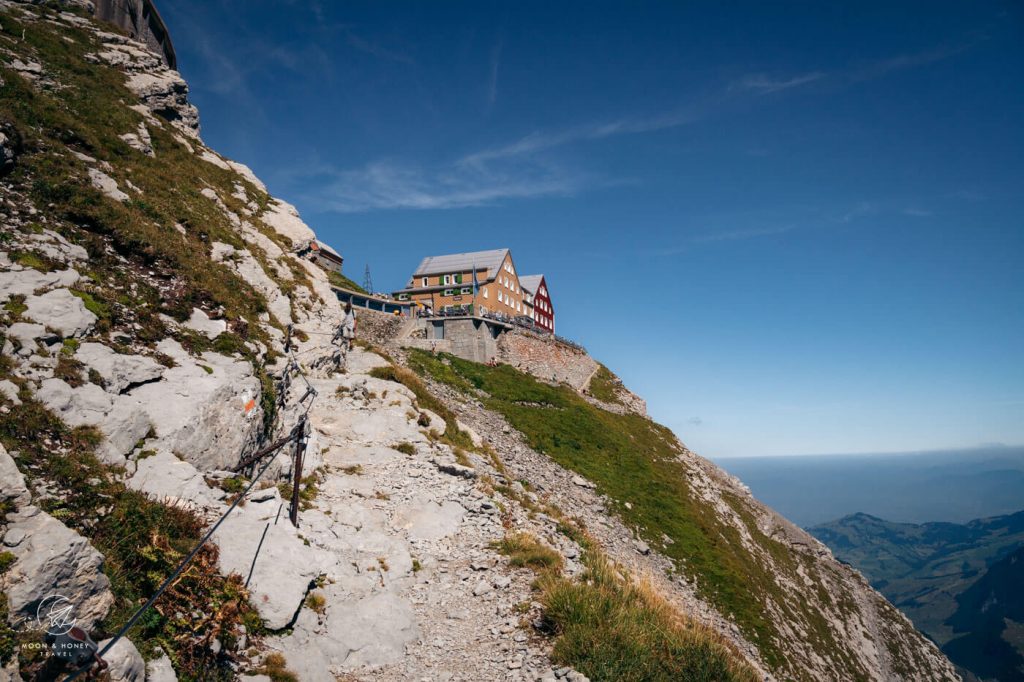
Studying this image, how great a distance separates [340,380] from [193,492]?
12.5 m

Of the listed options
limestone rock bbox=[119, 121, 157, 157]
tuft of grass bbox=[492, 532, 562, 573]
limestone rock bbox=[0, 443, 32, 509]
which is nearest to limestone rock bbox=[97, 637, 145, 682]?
limestone rock bbox=[0, 443, 32, 509]

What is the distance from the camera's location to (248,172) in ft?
133

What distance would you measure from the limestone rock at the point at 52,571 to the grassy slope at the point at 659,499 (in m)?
28.7

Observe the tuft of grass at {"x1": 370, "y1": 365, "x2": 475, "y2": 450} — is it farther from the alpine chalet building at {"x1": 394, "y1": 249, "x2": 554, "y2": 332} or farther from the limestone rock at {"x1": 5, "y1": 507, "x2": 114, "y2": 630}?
the alpine chalet building at {"x1": 394, "y1": 249, "x2": 554, "y2": 332}

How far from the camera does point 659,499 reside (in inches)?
1422

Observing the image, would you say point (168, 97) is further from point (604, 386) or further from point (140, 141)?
point (604, 386)

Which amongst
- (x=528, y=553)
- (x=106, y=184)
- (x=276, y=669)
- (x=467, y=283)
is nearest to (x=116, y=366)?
(x=276, y=669)

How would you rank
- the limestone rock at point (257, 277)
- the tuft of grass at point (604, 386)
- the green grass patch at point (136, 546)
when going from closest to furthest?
the green grass patch at point (136, 546)
the limestone rock at point (257, 277)
the tuft of grass at point (604, 386)

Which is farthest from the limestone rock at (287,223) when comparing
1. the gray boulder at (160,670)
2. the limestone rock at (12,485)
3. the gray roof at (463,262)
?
the gray roof at (463,262)

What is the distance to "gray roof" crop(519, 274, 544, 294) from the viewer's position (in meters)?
89.4

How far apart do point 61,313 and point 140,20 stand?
49437 mm

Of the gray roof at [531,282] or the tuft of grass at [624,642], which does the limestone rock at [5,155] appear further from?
the gray roof at [531,282]

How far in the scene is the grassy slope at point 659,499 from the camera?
96.3 ft

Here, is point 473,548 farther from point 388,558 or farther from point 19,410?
point 19,410
